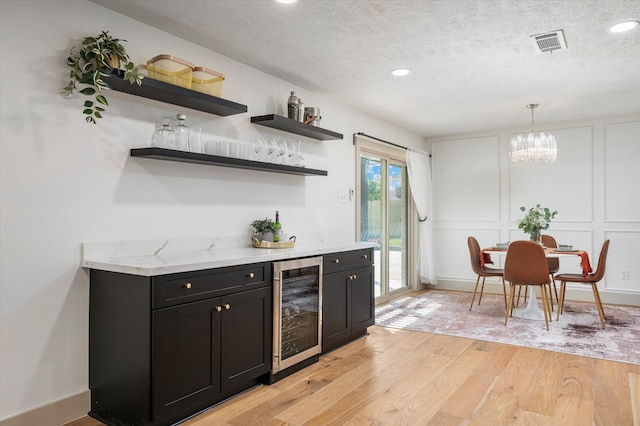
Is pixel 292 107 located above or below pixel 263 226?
above

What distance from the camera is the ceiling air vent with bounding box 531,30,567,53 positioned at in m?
3.03

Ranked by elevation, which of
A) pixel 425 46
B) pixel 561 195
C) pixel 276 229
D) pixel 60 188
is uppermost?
pixel 425 46

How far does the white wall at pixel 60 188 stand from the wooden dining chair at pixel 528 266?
3.02 m

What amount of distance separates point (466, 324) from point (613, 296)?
8.13 feet

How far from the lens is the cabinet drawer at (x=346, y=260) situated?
138 inches

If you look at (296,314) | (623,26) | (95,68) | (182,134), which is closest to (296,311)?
(296,314)

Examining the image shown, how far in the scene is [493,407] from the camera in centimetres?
256

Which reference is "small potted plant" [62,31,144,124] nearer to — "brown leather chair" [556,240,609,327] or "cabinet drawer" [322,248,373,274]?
"cabinet drawer" [322,248,373,274]

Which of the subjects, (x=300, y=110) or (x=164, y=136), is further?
(x=300, y=110)

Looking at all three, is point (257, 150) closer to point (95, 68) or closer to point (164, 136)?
point (164, 136)

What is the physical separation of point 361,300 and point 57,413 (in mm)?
2439

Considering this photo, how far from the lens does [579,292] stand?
5809mm

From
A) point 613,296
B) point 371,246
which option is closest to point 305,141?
point 371,246

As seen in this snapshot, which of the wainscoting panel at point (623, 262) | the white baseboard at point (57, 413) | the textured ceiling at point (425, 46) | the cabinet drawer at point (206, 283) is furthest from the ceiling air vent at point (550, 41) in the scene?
the white baseboard at point (57, 413)
